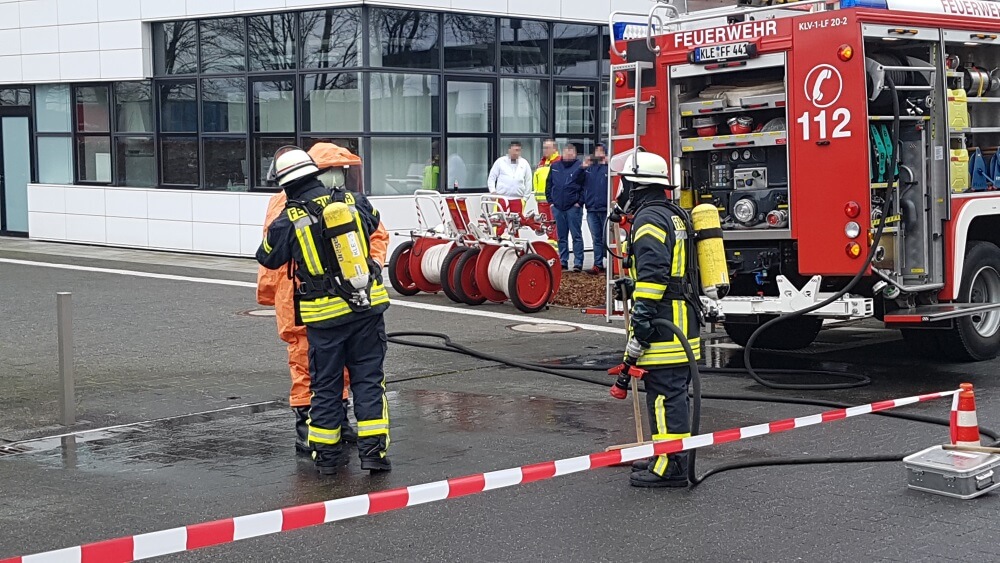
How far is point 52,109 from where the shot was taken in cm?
2398

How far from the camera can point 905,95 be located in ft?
33.0

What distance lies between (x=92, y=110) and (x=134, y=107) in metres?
1.31

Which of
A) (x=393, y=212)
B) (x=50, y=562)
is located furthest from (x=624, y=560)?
(x=393, y=212)

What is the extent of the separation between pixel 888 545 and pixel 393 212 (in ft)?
45.9

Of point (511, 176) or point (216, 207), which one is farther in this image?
point (216, 207)

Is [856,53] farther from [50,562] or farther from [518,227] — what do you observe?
[50,562]

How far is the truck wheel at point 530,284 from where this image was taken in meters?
14.2

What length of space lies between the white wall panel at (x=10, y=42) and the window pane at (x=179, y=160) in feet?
14.3

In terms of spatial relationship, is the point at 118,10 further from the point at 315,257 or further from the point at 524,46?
the point at 315,257

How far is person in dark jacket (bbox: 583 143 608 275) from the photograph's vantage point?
A: 1772 centimetres

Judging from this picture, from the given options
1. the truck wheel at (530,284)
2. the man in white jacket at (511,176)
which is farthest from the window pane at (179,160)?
the truck wheel at (530,284)

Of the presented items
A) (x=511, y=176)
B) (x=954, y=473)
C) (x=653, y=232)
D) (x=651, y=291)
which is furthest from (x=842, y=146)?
(x=511, y=176)

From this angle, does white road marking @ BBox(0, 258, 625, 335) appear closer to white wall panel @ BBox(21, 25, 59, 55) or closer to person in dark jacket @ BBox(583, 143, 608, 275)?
person in dark jacket @ BBox(583, 143, 608, 275)

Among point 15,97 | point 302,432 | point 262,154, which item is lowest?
point 302,432
